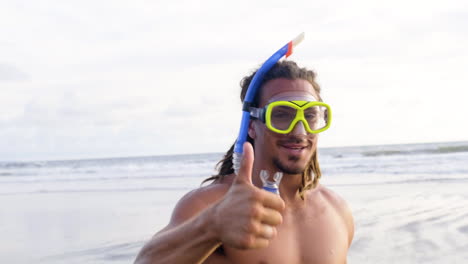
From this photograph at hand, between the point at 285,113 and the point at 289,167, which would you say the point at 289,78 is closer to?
the point at 285,113

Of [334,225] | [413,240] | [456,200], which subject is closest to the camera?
[334,225]

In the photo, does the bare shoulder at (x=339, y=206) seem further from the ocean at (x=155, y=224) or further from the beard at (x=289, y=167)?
the ocean at (x=155, y=224)

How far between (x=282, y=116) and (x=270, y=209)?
103cm

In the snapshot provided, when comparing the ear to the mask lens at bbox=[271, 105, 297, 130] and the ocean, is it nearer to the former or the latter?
the mask lens at bbox=[271, 105, 297, 130]

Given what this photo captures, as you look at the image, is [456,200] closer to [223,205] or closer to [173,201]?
[173,201]

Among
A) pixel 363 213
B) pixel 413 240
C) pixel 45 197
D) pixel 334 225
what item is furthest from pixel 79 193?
pixel 334 225

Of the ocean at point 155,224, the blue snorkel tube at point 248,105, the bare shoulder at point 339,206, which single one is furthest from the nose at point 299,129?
the ocean at point 155,224

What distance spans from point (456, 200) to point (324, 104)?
7003 mm

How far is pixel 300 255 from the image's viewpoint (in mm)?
2994

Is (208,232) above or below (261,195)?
below

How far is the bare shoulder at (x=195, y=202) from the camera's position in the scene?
104 inches

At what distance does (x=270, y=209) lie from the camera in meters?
1.81

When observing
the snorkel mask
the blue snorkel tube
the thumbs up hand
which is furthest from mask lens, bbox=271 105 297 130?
the thumbs up hand

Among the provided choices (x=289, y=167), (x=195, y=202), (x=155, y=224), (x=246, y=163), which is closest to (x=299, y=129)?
(x=289, y=167)
